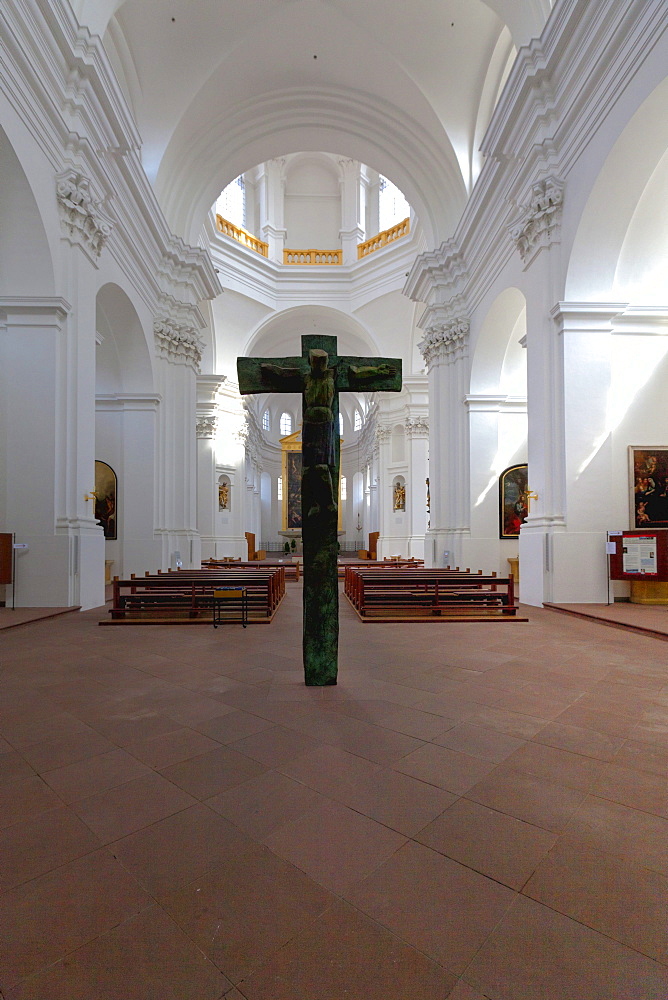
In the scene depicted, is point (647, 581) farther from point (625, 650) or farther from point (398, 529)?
point (398, 529)

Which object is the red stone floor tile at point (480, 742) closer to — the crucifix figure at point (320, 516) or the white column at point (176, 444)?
the crucifix figure at point (320, 516)

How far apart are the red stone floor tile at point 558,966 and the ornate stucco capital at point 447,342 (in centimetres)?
1278

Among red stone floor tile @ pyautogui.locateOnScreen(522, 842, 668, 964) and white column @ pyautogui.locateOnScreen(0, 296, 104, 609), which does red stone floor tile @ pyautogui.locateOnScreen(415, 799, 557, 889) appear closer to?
red stone floor tile @ pyautogui.locateOnScreen(522, 842, 668, 964)

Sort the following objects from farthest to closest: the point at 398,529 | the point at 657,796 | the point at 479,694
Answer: the point at 398,529 → the point at 479,694 → the point at 657,796

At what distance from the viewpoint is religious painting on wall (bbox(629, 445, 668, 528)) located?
796 cm

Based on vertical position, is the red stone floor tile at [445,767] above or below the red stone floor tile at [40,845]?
below

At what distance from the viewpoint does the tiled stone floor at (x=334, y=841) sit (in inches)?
53.7

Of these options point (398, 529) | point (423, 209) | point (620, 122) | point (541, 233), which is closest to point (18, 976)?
point (620, 122)

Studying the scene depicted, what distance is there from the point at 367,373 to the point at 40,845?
3.42 m

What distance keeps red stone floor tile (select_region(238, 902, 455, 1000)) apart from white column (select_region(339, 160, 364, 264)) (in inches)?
993

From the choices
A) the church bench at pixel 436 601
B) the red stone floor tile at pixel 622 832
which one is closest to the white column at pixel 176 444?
the church bench at pixel 436 601

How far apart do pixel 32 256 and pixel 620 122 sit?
26.2 feet

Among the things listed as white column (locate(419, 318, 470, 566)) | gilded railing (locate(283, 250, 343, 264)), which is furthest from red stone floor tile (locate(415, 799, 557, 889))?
gilded railing (locate(283, 250, 343, 264))

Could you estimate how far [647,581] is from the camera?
765 centimetres
